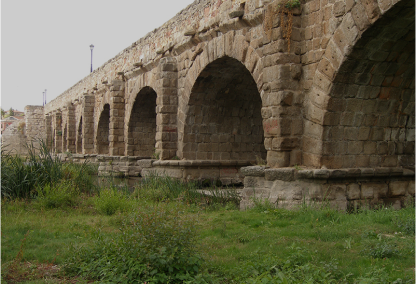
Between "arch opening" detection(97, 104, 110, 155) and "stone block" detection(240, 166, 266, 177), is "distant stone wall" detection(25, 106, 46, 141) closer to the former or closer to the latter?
"arch opening" detection(97, 104, 110, 155)

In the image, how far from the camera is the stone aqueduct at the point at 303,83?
6.00 m

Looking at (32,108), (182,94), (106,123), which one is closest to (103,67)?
(106,123)

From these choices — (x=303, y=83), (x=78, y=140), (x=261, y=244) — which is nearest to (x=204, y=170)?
(x=303, y=83)

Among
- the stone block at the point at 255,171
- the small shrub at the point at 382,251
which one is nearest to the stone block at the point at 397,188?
the stone block at the point at 255,171

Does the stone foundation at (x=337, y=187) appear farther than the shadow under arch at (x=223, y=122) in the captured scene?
No

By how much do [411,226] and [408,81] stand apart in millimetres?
2626

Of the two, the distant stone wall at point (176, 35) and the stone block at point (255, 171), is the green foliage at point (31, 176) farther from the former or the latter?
the distant stone wall at point (176, 35)

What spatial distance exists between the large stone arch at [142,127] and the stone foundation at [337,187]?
8.20 meters

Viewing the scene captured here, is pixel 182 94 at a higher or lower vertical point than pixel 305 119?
higher

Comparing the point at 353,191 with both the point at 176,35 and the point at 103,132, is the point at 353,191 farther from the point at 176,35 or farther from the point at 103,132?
the point at 103,132

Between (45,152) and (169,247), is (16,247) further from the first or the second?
(45,152)

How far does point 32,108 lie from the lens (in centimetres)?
4081

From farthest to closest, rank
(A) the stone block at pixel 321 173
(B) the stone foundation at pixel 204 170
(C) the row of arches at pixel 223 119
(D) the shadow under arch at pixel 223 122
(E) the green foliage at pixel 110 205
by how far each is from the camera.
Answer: (B) the stone foundation at pixel 204 170
(D) the shadow under arch at pixel 223 122
(C) the row of arches at pixel 223 119
(E) the green foliage at pixel 110 205
(A) the stone block at pixel 321 173

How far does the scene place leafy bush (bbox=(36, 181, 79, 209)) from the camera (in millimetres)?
7605
